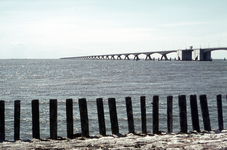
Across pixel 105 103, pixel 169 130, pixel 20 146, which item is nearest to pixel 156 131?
pixel 169 130

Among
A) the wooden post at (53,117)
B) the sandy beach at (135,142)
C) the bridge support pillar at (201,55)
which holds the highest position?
the bridge support pillar at (201,55)

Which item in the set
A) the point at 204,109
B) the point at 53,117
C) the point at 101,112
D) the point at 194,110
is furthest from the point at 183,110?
the point at 53,117

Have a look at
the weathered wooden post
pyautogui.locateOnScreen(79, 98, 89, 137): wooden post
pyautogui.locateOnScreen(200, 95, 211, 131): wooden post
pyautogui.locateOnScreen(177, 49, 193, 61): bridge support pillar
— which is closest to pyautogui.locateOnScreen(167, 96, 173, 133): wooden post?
pyautogui.locateOnScreen(200, 95, 211, 131): wooden post

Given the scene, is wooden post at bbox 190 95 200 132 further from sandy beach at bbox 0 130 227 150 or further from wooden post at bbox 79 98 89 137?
wooden post at bbox 79 98 89 137

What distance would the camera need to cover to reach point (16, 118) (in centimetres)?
723

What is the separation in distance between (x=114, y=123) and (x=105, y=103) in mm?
11175

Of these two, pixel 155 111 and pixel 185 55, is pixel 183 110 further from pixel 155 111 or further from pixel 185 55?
pixel 185 55

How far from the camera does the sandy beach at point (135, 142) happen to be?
6277mm

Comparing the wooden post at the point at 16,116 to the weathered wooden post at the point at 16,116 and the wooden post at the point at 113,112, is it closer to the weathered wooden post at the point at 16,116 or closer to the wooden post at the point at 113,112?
the weathered wooden post at the point at 16,116

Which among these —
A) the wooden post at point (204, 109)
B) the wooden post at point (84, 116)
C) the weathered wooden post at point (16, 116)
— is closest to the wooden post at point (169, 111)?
the wooden post at point (204, 109)

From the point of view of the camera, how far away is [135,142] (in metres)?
6.64

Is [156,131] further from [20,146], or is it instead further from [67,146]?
[20,146]

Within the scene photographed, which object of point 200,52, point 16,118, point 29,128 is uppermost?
point 200,52

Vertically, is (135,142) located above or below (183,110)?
below
